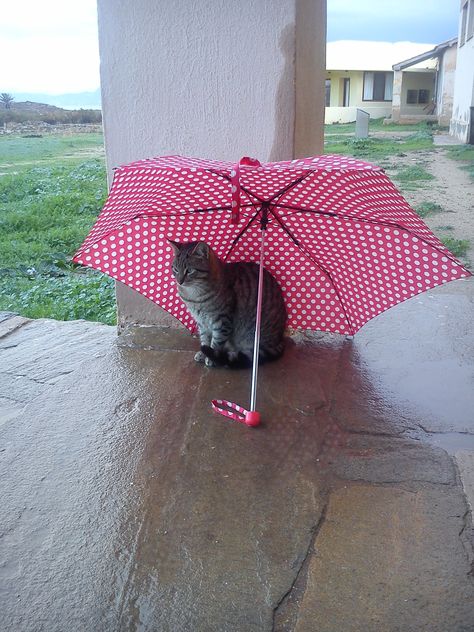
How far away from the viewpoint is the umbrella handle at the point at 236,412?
8.64ft

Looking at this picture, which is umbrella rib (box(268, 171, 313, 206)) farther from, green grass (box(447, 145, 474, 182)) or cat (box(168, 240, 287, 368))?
green grass (box(447, 145, 474, 182))

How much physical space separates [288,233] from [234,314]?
0.55 metres

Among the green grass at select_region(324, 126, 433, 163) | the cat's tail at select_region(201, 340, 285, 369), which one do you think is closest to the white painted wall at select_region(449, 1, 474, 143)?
the green grass at select_region(324, 126, 433, 163)

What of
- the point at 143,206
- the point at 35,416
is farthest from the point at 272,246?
the point at 35,416

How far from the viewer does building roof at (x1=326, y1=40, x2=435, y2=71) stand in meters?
32.2

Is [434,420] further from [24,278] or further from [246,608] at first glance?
[24,278]

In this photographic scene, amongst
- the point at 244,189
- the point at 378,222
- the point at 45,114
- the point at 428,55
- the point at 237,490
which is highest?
the point at 428,55

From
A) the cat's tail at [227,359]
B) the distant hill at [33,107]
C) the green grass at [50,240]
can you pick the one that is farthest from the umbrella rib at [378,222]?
the distant hill at [33,107]

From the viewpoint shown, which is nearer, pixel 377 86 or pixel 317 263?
pixel 317 263

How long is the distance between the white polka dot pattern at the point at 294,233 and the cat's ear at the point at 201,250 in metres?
0.16

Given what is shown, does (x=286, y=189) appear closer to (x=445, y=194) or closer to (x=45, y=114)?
(x=445, y=194)

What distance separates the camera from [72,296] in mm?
4941

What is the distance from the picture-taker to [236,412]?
275 cm

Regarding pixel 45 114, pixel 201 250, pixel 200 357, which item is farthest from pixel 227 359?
pixel 45 114
